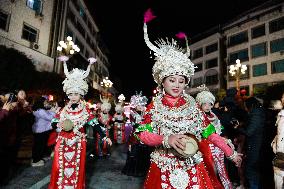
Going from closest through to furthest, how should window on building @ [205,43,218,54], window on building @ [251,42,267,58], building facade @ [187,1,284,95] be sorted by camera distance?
building facade @ [187,1,284,95] < window on building @ [251,42,267,58] < window on building @ [205,43,218,54]

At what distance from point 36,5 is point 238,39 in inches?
1259

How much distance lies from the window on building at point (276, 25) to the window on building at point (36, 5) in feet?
102

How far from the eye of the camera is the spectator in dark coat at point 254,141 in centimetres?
616

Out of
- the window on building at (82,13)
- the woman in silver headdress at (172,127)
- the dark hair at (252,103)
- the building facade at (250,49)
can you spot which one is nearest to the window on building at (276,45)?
the building facade at (250,49)

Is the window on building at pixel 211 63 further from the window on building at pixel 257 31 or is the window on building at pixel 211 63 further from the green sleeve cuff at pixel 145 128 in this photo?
the green sleeve cuff at pixel 145 128

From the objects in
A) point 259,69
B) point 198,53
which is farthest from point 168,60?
point 198,53

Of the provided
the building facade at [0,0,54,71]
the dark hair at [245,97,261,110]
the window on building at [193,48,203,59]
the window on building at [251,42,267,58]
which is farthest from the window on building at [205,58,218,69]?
the dark hair at [245,97,261,110]

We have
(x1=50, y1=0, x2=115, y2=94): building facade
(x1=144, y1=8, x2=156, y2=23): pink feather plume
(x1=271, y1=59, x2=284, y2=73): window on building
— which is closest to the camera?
(x1=144, y1=8, x2=156, y2=23): pink feather plume

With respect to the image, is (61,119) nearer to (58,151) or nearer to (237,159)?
(58,151)

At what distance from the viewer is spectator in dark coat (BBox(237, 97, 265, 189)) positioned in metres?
6.16

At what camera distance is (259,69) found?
40969 mm

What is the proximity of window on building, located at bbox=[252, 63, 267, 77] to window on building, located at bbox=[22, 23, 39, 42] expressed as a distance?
31762 mm

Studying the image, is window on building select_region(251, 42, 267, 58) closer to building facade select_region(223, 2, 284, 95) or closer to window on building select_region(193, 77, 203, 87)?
building facade select_region(223, 2, 284, 95)

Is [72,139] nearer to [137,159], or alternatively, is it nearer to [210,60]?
[137,159]
